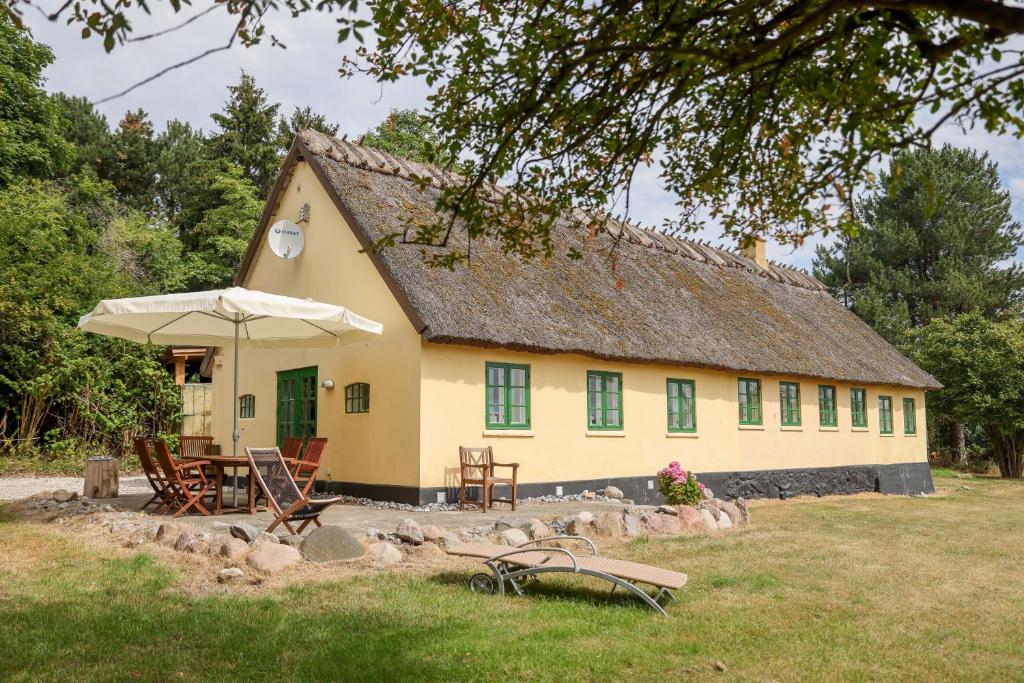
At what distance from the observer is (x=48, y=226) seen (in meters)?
20.7

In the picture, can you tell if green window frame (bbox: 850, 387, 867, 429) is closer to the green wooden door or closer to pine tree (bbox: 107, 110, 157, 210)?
the green wooden door

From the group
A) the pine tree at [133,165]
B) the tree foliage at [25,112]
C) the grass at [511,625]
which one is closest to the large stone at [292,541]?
the grass at [511,625]

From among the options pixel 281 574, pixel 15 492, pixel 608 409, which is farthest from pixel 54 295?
→ pixel 281 574

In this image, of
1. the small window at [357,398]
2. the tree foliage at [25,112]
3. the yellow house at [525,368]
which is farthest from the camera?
the tree foliage at [25,112]

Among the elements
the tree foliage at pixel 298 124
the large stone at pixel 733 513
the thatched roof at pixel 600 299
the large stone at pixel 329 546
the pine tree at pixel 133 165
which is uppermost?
the tree foliage at pixel 298 124

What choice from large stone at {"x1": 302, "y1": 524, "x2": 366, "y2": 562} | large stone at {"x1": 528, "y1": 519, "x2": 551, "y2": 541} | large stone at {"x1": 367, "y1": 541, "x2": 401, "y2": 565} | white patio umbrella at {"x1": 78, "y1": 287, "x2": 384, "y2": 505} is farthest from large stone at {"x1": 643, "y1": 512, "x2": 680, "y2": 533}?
white patio umbrella at {"x1": 78, "y1": 287, "x2": 384, "y2": 505}

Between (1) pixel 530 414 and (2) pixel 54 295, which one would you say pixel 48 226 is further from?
(1) pixel 530 414

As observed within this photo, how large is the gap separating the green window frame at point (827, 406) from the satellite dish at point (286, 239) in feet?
37.2

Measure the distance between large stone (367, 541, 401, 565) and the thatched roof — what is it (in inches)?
118

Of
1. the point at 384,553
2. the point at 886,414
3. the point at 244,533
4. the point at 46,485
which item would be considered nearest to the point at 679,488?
the point at 384,553

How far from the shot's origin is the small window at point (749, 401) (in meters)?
16.2

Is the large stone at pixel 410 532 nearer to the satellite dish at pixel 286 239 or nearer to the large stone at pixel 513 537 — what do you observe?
the large stone at pixel 513 537

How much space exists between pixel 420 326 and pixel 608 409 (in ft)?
13.2

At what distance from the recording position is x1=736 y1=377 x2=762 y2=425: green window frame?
16.2m
